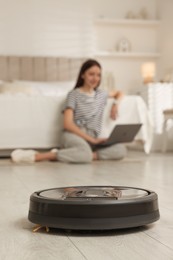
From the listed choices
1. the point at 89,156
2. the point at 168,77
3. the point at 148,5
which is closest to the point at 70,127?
the point at 89,156

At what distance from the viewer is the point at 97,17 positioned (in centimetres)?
651

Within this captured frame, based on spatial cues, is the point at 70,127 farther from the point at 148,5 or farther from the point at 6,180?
the point at 148,5

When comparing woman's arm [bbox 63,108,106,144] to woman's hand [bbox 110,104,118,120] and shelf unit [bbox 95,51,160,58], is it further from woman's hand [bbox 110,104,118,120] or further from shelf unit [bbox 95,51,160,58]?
shelf unit [bbox 95,51,160,58]

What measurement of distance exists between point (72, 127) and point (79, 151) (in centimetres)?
24

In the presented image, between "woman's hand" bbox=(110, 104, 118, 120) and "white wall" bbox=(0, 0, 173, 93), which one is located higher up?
"white wall" bbox=(0, 0, 173, 93)

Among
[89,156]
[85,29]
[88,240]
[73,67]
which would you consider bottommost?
[89,156]

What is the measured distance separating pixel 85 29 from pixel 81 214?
5376mm

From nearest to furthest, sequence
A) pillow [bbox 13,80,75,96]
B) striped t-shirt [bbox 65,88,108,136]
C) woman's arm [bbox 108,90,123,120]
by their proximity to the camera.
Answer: striped t-shirt [bbox 65,88,108,136], woman's arm [bbox 108,90,123,120], pillow [bbox 13,80,75,96]

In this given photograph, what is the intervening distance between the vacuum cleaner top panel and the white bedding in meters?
2.72

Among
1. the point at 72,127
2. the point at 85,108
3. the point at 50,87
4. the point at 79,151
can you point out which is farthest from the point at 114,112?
the point at 50,87

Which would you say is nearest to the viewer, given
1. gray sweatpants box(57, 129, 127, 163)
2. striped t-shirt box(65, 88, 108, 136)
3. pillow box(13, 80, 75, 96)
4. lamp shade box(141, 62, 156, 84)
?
gray sweatpants box(57, 129, 127, 163)

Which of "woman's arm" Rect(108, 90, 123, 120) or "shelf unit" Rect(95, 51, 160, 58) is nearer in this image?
"woman's arm" Rect(108, 90, 123, 120)

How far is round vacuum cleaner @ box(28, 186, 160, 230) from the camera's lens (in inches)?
54.5

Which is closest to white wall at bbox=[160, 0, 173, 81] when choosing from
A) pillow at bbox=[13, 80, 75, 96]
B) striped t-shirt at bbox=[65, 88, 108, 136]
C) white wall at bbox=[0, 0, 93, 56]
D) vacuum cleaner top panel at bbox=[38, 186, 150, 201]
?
white wall at bbox=[0, 0, 93, 56]
